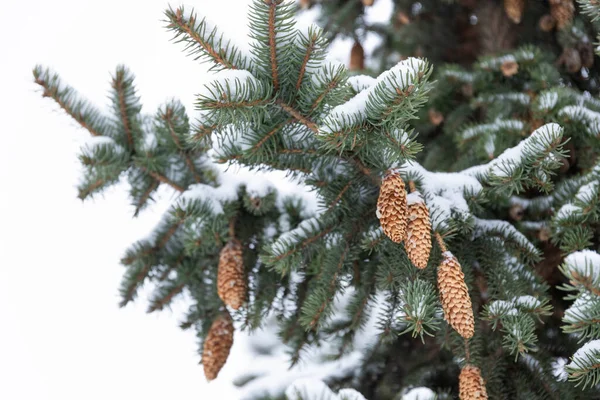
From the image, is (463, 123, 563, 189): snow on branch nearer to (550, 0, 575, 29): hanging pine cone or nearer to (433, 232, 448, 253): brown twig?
(433, 232, 448, 253): brown twig

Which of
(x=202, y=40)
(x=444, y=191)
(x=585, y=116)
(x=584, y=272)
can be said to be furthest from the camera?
(x=585, y=116)

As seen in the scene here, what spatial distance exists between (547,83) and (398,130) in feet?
4.17

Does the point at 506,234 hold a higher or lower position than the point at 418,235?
higher

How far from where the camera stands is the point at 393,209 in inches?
48.4

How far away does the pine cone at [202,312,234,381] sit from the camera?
175 cm

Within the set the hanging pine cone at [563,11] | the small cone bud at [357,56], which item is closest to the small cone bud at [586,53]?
the hanging pine cone at [563,11]

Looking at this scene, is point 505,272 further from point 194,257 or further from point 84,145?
point 84,145

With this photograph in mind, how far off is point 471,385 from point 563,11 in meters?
1.84

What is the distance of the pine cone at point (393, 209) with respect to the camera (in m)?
1.22

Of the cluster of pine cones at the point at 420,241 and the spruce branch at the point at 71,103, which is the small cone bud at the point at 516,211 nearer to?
the cluster of pine cones at the point at 420,241

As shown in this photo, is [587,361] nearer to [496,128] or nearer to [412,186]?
[412,186]

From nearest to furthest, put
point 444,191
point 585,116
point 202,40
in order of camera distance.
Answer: point 202,40 < point 444,191 < point 585,116

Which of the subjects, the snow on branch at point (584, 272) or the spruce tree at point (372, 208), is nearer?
the snow on branch at point (584, 272)

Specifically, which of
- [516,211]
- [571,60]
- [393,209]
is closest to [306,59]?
[393,209]
